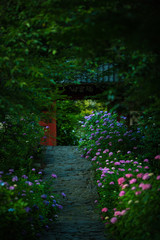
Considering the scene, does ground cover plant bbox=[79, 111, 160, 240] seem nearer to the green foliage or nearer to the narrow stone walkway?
the narrow stone walkway

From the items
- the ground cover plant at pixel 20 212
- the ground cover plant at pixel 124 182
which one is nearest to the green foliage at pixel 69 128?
the ground cover plant at pixel 124 182

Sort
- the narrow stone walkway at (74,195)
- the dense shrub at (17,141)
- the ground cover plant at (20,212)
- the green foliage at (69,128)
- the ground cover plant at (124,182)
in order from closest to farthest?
the ground cover plant at (124,182) → the ground cover plant at (20,212) → the narrow stone walkway at (74,195) → the dense shrub at (17,141) → the green foliage at (69,128)

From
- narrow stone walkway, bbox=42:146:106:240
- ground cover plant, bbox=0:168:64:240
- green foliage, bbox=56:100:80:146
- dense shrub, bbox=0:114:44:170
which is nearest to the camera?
ground cover plant, bbox=0:168:64:240

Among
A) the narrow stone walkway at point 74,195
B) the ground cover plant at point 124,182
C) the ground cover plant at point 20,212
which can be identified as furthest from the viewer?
the narrow stone walkway at point 74,195

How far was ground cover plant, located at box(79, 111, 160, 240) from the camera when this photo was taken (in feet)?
10.5

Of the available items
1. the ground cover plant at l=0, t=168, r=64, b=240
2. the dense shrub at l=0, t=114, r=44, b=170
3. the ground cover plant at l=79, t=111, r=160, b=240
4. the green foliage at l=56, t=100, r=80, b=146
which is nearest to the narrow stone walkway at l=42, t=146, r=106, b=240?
the ground cover plant at l=79, t=111, r=160, b=240

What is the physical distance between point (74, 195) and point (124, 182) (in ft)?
8.06

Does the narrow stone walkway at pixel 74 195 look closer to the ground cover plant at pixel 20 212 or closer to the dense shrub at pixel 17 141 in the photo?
the ground cover plant at pixel 20 212

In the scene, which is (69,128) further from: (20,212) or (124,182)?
(20,212)

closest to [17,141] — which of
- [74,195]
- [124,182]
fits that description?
[74,195]

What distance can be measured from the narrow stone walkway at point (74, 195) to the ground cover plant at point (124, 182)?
0.24 meters

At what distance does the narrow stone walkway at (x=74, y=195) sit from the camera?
4315 millimetres

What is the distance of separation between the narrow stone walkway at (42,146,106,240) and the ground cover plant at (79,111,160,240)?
24 cm

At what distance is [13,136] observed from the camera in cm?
547
